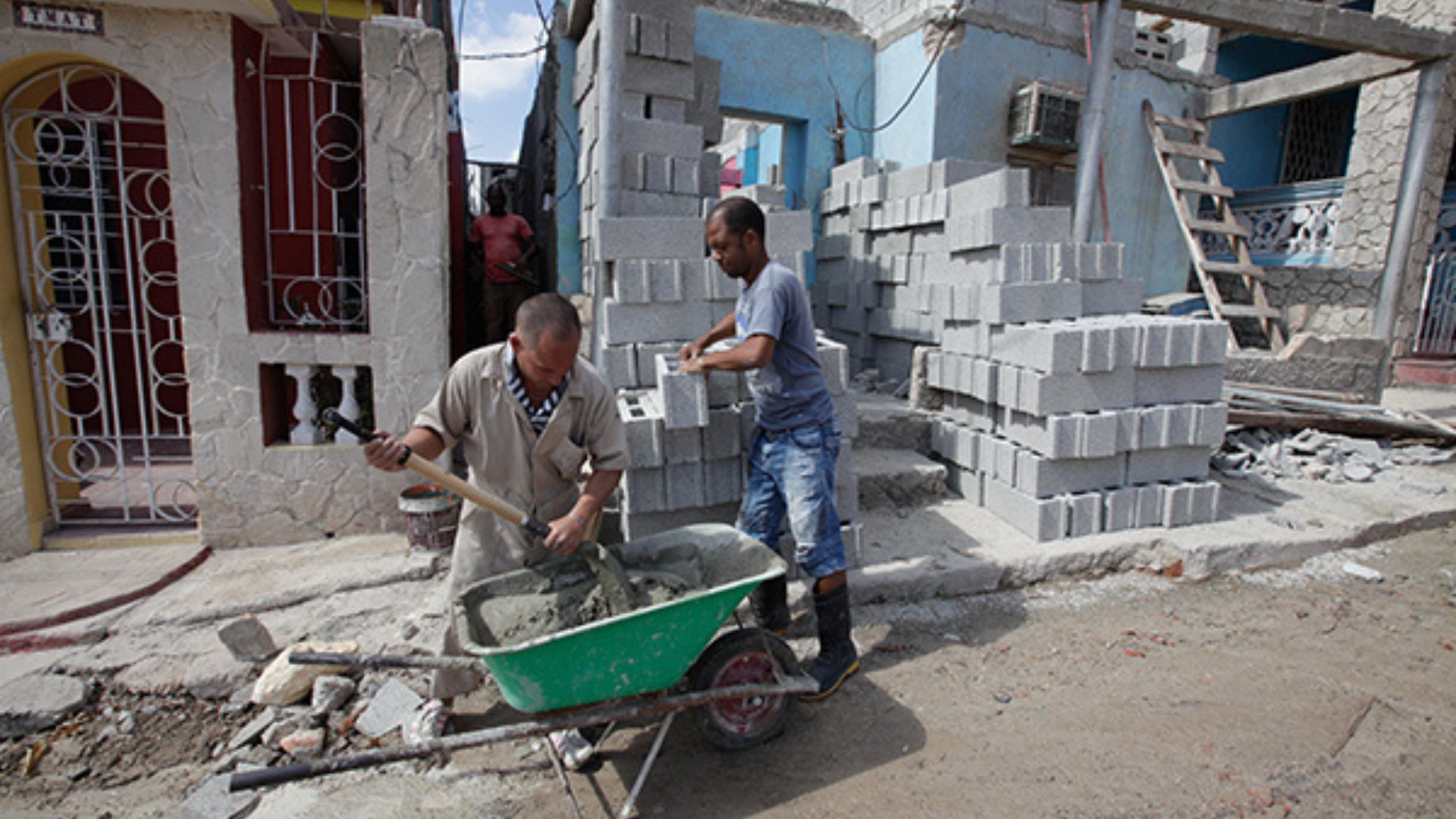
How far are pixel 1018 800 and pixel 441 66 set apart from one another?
15.6 ft

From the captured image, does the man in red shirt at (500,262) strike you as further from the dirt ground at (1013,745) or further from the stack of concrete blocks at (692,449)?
the dirt ground at (1013,745)

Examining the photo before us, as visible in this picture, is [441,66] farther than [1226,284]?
No

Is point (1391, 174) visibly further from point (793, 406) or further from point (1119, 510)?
point (793, 406)

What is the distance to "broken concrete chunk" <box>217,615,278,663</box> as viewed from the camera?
10.6ft

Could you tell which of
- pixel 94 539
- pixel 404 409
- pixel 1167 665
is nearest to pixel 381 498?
pixel 404 409

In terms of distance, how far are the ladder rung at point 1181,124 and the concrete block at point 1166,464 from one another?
680cm

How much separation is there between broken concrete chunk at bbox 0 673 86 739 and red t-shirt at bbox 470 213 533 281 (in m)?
4.44

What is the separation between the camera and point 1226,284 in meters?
9.82

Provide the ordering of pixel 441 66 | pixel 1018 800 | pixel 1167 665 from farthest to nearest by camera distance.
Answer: pixel 441 66
pixel 1167 665
pixel 1018 800

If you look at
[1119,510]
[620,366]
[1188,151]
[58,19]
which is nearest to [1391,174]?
[1188,151]

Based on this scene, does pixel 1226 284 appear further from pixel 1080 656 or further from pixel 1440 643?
pixel 1080 656

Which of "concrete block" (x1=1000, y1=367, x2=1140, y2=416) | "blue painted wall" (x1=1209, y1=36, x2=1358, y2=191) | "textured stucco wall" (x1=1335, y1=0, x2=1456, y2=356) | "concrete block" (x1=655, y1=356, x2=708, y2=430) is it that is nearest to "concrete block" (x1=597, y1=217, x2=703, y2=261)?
"concrete block" (x1=655, y1=356, x2=708, y2=430)

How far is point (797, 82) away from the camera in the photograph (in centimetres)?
840

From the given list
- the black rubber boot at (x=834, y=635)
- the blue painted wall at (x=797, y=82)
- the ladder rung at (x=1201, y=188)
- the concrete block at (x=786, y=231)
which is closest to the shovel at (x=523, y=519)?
the black rubber boot at (x=834, y=635)
